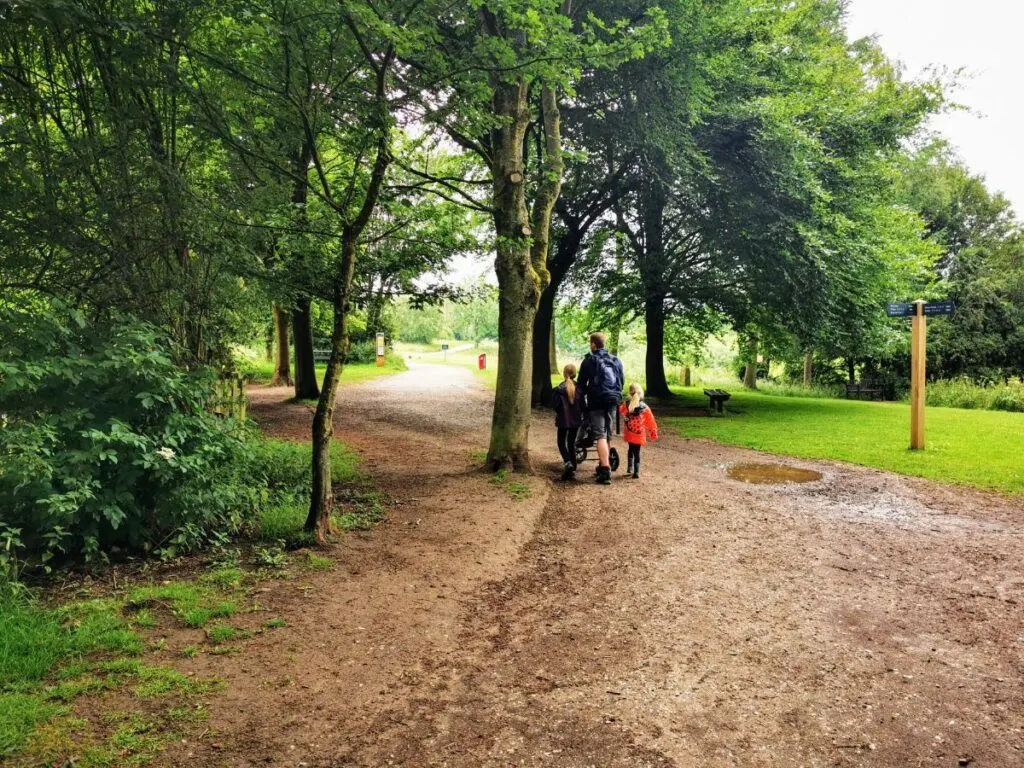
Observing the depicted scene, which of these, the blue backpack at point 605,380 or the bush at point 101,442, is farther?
the blue backpack at point 605,380

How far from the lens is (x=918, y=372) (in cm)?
1091

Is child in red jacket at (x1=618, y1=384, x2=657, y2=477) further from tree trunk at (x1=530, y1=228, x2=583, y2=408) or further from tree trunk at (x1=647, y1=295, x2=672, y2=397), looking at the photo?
tree trunk at (x1=647, y1=295, x2=672, y2=397)

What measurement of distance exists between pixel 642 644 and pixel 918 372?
31.9 feet

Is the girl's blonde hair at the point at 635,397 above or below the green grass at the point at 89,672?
above

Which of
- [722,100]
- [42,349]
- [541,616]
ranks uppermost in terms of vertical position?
[722,100]

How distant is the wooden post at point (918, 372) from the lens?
1068cm

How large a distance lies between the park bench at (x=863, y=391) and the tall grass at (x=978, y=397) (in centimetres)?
438

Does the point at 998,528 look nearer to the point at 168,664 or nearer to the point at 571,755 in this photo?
the point at 571,755

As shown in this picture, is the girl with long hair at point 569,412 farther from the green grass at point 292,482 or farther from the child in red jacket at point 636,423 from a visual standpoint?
the green grass at point 292,482

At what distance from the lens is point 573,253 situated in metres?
17.3

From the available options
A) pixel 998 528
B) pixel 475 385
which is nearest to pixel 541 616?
pixel 998 528

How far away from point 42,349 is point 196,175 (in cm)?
250

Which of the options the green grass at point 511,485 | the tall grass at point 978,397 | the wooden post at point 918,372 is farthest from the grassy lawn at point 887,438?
the green grass at point 511,485

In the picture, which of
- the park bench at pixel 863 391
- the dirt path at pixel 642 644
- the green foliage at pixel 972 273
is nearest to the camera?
the dirt path at pixel 642 644
